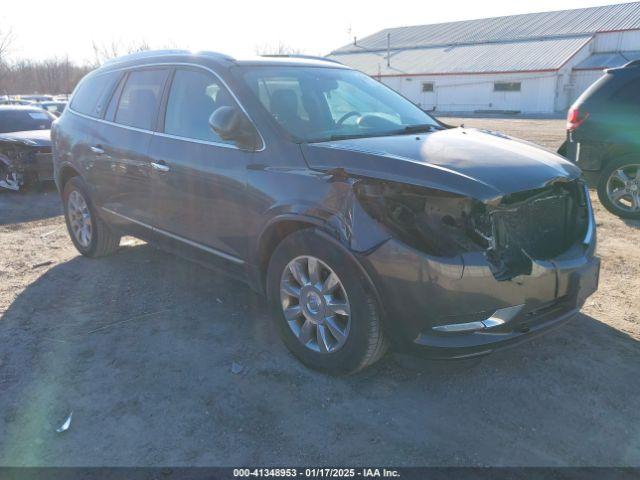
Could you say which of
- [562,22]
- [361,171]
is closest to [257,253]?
[361,171]

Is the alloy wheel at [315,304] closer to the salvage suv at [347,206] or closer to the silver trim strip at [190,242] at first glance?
the salvage suv at [347,206]

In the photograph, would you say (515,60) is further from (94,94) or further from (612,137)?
(94,94)

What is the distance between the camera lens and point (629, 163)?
21.0ft

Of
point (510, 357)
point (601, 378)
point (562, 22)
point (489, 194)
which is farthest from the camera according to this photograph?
point (562, 22)

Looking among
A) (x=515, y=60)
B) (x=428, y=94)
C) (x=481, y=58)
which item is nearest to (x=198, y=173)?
(x=515, y=60)

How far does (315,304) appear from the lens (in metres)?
3.15

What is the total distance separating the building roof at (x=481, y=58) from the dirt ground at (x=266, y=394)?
35957 mm

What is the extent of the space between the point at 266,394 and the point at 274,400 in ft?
0.26

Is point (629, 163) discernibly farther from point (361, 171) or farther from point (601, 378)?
point (361, 171)

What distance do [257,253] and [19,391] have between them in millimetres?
1671

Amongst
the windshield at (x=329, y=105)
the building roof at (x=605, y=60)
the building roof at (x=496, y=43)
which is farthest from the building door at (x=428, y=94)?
the windshield at (x=329, y=105)

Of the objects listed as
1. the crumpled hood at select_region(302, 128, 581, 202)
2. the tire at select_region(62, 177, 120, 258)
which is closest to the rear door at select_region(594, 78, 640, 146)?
the crumpled hood at select_region(302, 128, 581, 202)

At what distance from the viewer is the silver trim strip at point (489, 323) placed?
2.66 metres

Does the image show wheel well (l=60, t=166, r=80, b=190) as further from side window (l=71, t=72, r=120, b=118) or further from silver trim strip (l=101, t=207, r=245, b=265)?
silver trim strip (l=101, t=207, r=245, b=265)
